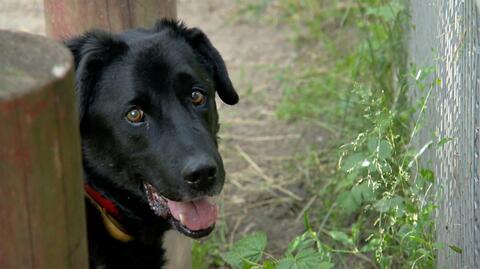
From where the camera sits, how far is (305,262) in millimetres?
3465

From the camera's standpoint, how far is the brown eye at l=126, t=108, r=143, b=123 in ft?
12.0

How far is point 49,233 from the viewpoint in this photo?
7.36ft

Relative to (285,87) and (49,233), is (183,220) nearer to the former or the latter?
(49,233)

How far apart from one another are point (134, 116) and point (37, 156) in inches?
59.6

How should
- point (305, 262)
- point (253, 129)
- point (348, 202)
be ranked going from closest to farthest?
point (305, 262)
point (348, 202)
point (253, 129)

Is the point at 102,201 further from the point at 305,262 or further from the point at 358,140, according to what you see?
the point at 358,140

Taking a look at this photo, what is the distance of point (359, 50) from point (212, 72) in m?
2.16

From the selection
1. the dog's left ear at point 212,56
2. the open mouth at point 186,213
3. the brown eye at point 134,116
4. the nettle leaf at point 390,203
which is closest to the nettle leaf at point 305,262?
the open mouth at point 186,213

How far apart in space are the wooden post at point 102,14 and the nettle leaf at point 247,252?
1152 mm

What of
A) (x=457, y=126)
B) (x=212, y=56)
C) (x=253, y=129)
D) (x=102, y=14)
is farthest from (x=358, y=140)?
(x=253, y=129)

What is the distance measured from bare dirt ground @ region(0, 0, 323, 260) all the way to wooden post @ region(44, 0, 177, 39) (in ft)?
4.82

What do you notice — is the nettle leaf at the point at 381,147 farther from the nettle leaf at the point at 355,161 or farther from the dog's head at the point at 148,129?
the dog's head at the point at 148,129

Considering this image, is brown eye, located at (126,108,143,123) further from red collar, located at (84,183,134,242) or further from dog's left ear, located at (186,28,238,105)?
dog's left ear, located at (186,28,238,105)

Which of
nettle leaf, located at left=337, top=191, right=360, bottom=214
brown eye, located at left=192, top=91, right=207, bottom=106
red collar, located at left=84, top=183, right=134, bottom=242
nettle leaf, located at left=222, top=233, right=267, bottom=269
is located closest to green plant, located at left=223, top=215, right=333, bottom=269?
nettle leaf, located at left=222, top=233, right=267, bottom=269
